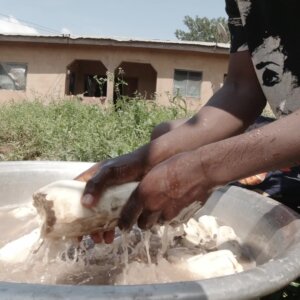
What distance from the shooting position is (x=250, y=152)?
1063mm

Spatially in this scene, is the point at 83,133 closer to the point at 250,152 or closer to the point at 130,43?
the point at 250,152

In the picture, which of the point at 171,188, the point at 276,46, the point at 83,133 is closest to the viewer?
the point at 171,188

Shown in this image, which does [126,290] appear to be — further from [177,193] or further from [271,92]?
[271,92]

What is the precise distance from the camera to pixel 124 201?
47.8 inches

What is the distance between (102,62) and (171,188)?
38.5 feet

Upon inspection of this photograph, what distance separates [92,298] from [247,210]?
102cm

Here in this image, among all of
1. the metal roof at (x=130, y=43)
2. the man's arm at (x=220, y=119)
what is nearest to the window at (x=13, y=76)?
the metal roof at (x=130, y=43)

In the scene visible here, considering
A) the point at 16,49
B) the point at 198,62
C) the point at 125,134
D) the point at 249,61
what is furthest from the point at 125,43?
the point at 249,61

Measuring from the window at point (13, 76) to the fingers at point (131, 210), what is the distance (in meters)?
12.2

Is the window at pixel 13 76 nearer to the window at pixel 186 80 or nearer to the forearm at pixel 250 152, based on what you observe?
the window at pixel 186 80

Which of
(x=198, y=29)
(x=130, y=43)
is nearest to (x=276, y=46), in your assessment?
(x=130, y=43)

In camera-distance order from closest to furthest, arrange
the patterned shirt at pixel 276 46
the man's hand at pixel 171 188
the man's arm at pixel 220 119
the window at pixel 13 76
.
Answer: the man's hand at pixel 171 188, the patterned shirt at pixel 276 46, the man's arm at pixel 220 119, the window at pixel 13 76

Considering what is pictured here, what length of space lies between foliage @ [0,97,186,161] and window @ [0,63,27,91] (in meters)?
6.35

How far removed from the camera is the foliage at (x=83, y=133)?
404 cm
